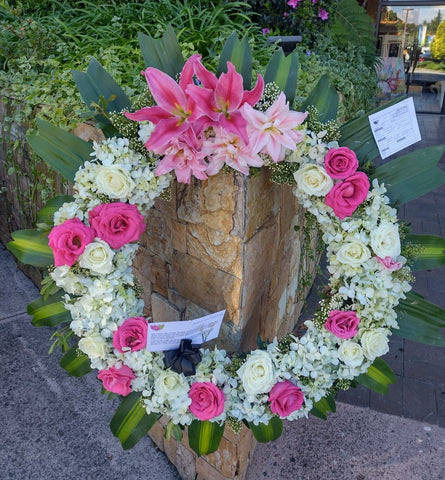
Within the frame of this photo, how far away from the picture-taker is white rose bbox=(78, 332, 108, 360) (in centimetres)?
153

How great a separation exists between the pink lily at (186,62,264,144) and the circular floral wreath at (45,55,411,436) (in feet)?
0.25

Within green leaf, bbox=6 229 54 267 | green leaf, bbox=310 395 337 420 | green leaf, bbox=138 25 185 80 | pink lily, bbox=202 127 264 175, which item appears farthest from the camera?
green leaf, bbox=310 395 337 420

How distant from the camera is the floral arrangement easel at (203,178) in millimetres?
1445

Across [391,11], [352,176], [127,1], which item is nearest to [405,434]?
[352,176]

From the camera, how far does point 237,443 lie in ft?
6.35

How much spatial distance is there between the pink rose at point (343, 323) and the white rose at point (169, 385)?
55 centimetres

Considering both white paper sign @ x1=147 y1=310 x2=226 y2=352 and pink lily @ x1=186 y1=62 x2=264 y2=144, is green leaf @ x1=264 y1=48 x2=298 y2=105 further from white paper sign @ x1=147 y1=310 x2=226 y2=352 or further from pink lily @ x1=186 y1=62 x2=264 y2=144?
white paper sign @ x1=147 y1=310 x2=226 y2=352

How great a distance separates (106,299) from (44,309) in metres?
0.45

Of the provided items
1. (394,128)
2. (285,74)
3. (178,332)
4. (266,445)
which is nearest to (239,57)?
(285,74)

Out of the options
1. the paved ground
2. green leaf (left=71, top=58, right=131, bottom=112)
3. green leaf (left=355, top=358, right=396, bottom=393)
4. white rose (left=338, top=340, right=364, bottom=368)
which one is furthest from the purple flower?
white rose (left=338, top=340, right=364, bottom=368)

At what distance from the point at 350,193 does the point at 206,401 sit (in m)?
0.85

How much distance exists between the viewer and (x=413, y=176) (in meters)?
1.62

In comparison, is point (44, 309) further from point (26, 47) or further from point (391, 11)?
point (391, 11)

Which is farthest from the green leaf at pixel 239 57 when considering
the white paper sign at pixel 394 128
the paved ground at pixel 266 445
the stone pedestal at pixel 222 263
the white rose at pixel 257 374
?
the paved ground at pixel 266 445
